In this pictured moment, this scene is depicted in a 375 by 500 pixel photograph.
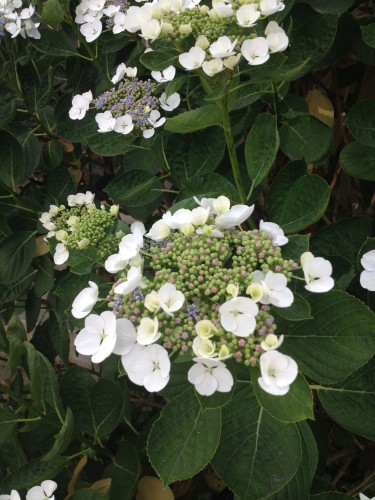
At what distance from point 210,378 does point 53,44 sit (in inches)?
40.1

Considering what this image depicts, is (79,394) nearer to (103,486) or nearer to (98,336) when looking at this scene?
(103,486)

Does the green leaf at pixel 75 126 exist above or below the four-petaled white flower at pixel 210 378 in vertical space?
below

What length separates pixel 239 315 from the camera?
1.97 feet

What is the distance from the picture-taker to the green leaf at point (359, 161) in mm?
997

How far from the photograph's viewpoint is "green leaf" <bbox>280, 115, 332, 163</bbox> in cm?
101

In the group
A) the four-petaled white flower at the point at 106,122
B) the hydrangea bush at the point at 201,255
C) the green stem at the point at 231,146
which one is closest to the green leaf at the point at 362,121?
the hydrangea bush at the point at 201,255

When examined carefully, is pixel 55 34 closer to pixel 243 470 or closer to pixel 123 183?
pixel 123 183

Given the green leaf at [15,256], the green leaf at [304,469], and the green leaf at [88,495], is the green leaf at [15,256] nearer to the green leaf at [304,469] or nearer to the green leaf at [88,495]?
the green leaf at [88,495]

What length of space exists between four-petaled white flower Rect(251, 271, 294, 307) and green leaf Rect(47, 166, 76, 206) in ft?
2.72

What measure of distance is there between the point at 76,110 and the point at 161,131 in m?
0.20

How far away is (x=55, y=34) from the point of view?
129 cm

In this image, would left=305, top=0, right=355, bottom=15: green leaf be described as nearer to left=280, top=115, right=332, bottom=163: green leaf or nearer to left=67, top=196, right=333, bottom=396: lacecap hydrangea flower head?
left=280, top=115, right=332, bottom=163: green leaf

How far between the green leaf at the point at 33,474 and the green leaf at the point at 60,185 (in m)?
0.63

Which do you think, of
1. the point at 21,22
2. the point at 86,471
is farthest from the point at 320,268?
the point at 21,22
